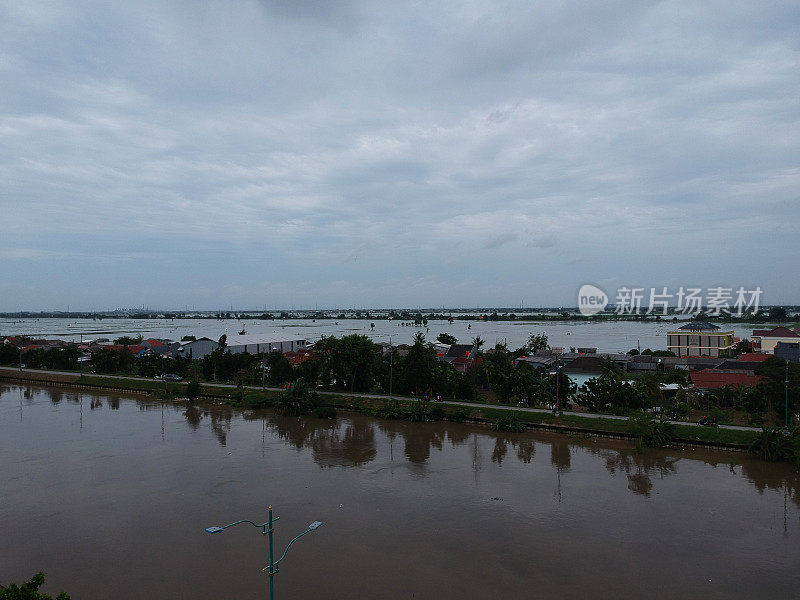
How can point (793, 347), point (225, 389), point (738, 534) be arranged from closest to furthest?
point (738, 534) → point (225, 389) → point (793, 347)

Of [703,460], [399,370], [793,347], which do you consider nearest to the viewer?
[703,460]

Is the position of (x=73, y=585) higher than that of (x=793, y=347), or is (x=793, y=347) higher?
(x=793, y=347)

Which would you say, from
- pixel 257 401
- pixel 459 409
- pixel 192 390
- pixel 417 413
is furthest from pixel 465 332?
pixel 417 413

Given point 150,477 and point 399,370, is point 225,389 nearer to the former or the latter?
point 399,370

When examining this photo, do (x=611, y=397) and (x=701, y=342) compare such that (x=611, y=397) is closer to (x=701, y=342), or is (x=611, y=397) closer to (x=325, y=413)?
(x=325, y=413)

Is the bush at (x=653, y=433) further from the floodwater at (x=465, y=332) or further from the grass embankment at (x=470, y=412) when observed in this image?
the floodwater at (x=465, y=332)

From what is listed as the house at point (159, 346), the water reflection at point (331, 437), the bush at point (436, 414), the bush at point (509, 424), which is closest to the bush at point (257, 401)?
the water reflection at point (331, 437)

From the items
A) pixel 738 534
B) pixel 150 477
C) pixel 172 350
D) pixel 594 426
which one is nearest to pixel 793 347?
pixel 594 426
